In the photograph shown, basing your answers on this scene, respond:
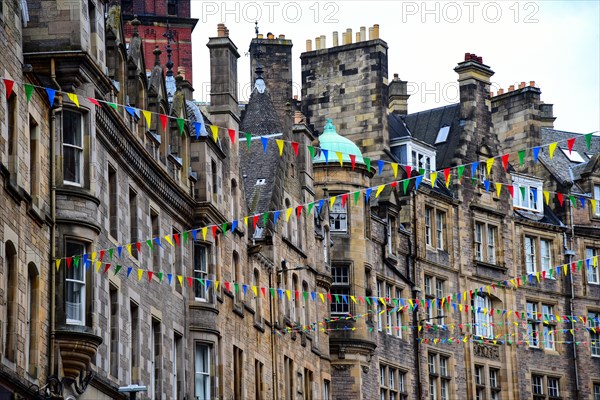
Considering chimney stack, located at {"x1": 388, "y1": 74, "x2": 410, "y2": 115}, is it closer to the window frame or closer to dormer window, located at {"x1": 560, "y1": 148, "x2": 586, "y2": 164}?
dormer window, located at {"x1": 560, "y1": 148, "x2": 586, "y2": 164}

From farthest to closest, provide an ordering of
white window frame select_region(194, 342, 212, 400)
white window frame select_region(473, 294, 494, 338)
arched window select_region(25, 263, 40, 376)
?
white window frame select_region(473, 294, 494, 338) < white window frame select_region(194, 342, 212, 400) < arched window select_region(25, 263, 40, 376)

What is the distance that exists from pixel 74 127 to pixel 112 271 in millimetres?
4153

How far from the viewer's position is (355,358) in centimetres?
6369

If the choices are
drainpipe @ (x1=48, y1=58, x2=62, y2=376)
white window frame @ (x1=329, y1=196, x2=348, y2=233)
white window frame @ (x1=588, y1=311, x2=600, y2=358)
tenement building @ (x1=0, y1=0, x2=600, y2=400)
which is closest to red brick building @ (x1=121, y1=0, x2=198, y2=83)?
tenement building @ (x1=0, y1=0, x2=600, y2=400)

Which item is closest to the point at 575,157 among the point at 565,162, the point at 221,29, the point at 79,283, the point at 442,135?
the point at 565,162

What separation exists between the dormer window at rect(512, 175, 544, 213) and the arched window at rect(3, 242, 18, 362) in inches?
1751

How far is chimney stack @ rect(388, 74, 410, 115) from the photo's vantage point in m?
79.6

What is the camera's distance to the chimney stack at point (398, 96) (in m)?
79.6

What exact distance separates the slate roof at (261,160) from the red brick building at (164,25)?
19124mm

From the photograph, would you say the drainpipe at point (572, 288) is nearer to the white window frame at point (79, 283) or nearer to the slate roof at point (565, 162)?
the slate roof at point (565, 162)

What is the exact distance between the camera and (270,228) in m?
55.1

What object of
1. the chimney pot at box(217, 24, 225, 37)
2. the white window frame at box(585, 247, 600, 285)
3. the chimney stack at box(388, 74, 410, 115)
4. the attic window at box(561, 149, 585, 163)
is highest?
the chimney stack at box(388, 74, 410, 115)

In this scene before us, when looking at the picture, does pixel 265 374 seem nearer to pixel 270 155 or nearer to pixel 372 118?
pixel 270 155

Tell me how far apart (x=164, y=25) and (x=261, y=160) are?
997 inches
